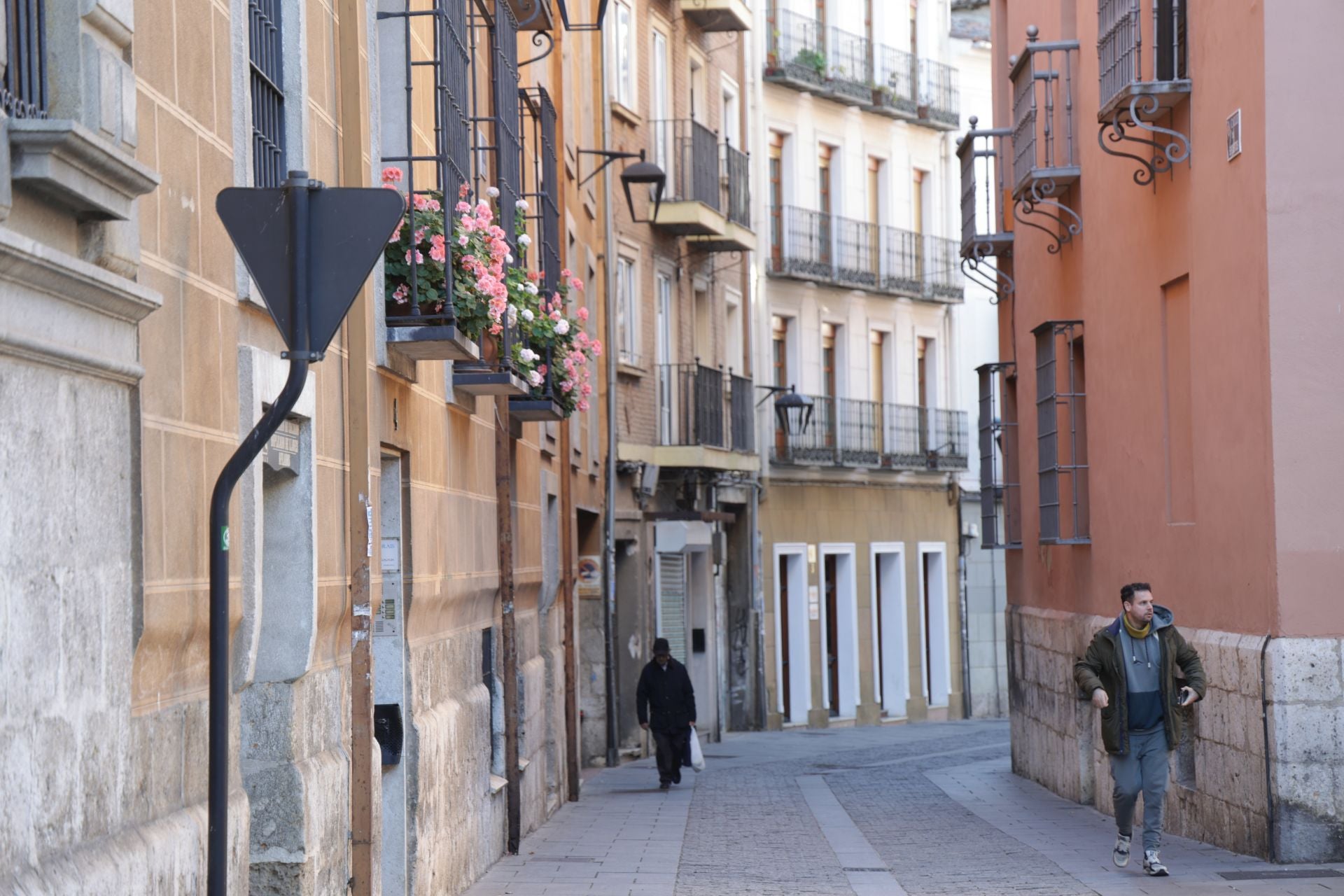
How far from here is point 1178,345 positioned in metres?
15.4

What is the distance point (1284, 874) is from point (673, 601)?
18.8 m

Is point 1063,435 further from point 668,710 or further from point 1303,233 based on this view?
point 1303,233

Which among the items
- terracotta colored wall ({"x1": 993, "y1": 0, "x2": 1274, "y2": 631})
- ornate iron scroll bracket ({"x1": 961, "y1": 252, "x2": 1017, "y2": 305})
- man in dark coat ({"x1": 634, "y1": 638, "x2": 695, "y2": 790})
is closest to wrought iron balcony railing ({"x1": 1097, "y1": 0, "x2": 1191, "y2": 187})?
terracotta colored wall ({"x1": 993, "y1": 0, "x2": 1274, "y2": 631})

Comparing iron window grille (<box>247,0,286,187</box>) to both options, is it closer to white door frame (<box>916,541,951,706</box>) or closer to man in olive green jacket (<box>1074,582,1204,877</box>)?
man in olive green jacket (<box>1074,582,1204,877</box>)

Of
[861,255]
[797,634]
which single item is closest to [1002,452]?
[797,634]

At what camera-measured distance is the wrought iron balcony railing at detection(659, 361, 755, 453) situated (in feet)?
95.3

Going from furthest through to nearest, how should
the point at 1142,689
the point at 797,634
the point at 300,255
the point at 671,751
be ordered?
the point at 797,634 < the point at 671,751 < the point at 1142,689 < the point at 300,255

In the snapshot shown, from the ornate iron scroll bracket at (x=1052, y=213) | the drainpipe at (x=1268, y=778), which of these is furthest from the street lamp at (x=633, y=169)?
the drainpipe at (x=1268, y=778)

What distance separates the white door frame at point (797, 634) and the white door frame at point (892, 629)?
215cm

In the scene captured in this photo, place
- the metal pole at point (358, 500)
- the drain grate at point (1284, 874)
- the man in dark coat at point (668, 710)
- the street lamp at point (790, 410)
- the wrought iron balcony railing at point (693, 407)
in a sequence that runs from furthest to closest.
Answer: the street lamp at point (790, 410) → the wrought iron balcony railing at point (693, 407) → the man in dark coat at point (668, 710) → the drain grate at point (1284, 874) → the metal pole at point (358, 500)

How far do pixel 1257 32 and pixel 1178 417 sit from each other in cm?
361

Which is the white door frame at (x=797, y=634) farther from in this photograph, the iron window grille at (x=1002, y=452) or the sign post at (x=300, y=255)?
the sign post at (x=300, y=255)

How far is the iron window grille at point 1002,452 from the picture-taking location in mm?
21984

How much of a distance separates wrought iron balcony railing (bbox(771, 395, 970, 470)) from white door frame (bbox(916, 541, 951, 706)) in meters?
1.65
